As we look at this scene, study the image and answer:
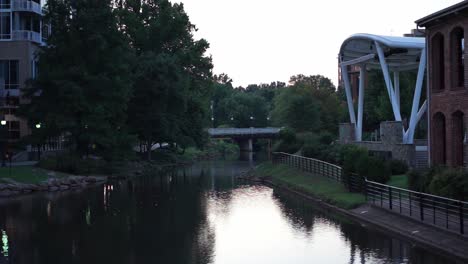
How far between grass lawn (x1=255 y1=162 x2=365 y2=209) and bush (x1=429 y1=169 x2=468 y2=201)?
6985 millimetres

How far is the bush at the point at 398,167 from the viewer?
4088 centimetres

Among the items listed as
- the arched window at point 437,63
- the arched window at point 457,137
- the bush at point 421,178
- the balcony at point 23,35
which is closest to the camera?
the bush at point 421,178

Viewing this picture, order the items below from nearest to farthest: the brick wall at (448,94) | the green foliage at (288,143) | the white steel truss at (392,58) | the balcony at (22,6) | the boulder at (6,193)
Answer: the brick wall at (448,94) → the boulder at (6,193) → the white steel truss at (392,58) → the green foliage at (288,143) → the balcony at (22,6)

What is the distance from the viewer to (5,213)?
35062 mm

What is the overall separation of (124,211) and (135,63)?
3405 cm

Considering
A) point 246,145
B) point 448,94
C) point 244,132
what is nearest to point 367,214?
point 448,94

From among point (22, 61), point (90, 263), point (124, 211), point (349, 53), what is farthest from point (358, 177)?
point (22, 61)

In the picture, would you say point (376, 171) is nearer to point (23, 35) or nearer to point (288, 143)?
point (288, 143)

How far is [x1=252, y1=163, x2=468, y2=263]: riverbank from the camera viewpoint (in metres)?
22.1

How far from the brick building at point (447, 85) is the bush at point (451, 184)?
6473mm

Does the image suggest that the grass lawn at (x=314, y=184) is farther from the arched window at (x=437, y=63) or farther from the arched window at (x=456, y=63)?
the arched window at (x=456, y=63)

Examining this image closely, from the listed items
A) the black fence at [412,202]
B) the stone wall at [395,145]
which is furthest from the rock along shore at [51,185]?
the stone wall at [395,145]

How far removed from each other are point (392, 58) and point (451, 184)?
32.4m

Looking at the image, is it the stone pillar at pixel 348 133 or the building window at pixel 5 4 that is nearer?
the stone pillar at pixel 348 133
